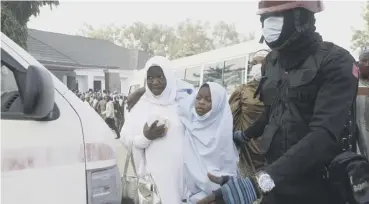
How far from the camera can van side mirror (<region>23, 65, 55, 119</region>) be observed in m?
1.95

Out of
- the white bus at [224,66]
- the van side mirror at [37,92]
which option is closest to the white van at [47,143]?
the van side mirror at [37,92]

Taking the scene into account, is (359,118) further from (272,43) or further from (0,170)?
(0,170)

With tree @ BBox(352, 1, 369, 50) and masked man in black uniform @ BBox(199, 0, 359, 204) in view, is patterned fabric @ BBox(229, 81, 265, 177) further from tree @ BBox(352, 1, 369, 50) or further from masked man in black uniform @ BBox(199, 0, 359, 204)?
tree @ BBox(352, 1, 369, 50)

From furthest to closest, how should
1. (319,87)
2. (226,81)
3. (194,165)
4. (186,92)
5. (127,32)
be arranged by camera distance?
1. (127,32)
2. (226,81)
3. (186,92)
4. (194,165)
5. (319,87)

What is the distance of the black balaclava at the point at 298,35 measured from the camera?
2322 mm

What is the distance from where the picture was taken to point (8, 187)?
197 centimetres

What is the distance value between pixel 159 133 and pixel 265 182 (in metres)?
1.26

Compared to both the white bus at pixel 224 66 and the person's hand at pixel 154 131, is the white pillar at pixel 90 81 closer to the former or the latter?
the white bus at pixel 224 66

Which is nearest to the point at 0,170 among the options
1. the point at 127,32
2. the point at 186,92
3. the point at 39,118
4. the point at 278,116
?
the point at 39,118

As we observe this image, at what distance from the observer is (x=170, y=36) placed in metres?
72.1

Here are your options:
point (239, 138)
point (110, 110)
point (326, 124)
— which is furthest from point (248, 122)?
point (110, 110)

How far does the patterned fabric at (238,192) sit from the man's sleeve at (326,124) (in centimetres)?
12

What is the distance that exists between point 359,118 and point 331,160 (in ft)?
1.12

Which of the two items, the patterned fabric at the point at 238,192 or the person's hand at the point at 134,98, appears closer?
the patterned fabric at the point at 238,192
